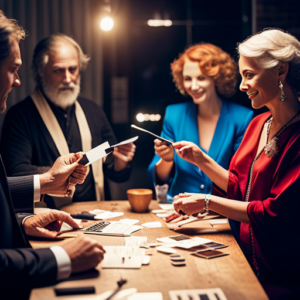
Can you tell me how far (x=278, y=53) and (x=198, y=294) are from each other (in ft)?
4.52

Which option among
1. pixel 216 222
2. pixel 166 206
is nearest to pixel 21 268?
pixel 216 222

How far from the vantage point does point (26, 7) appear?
3.96 metres

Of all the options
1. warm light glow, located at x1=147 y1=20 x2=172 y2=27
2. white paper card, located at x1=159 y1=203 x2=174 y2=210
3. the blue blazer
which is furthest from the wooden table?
warm light glow, located at x1=147 y1=20 x2=172 y2=27

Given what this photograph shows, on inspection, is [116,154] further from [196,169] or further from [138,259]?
[138,259]

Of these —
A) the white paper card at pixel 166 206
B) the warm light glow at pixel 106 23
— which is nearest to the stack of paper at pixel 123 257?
the white paper card at pixel 166 206

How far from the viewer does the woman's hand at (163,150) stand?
273 cm

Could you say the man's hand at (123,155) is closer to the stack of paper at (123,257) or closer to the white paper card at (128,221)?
the white paper card at (128,221)

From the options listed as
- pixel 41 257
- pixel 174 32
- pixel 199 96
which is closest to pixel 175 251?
pixel 41 257

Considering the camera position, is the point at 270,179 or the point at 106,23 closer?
the point at 270,179

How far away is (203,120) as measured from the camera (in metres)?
3.21

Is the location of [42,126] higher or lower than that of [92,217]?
higher

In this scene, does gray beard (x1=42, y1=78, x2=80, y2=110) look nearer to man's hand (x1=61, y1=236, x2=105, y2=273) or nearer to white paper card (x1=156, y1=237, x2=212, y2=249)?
white paper card (x1=156, y1=237, x2=212, y2=249)

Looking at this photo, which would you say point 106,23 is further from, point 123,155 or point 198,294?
point 198,294

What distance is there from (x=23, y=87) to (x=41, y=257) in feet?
10.1
